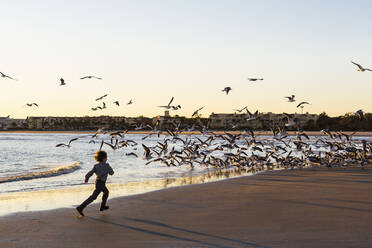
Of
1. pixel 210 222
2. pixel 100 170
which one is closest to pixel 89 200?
pixel 100 170

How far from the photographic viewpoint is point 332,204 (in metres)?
12.0

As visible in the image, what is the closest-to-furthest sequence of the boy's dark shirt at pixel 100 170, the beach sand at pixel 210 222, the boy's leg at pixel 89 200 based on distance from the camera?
the beach sand at pixel 210 222, the boy's leg at pixel 89 200, the boy's dark shirt at pixel 100 170

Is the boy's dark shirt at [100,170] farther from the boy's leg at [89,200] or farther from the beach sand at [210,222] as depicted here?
the beach sand at [210,222]

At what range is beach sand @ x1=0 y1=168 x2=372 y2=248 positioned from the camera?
27.1 ft

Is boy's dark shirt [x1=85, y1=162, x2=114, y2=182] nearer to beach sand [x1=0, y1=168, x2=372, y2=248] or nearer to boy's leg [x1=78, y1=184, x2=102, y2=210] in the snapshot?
boy's leg [x1=78, y1=184, x2=102, y2=210]

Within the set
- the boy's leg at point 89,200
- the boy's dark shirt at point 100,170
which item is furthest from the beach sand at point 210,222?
the boy's dark shirt at point 100,170

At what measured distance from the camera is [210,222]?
987 cm

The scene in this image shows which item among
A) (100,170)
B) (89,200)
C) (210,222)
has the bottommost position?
(210,222)

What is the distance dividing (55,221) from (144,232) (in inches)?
96.4

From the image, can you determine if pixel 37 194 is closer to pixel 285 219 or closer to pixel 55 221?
pixel 55 221

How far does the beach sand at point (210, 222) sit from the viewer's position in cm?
826

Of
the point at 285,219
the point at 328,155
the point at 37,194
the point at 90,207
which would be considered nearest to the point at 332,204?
the point at 285,219

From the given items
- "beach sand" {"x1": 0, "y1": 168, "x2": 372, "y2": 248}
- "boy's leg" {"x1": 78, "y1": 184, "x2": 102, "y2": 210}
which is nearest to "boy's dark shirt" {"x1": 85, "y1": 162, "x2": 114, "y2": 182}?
"boy's leg" {"x1": 78, "y1": 184, "x2": 102, "y2": 210}

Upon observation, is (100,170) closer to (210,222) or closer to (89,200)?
(89,200)
